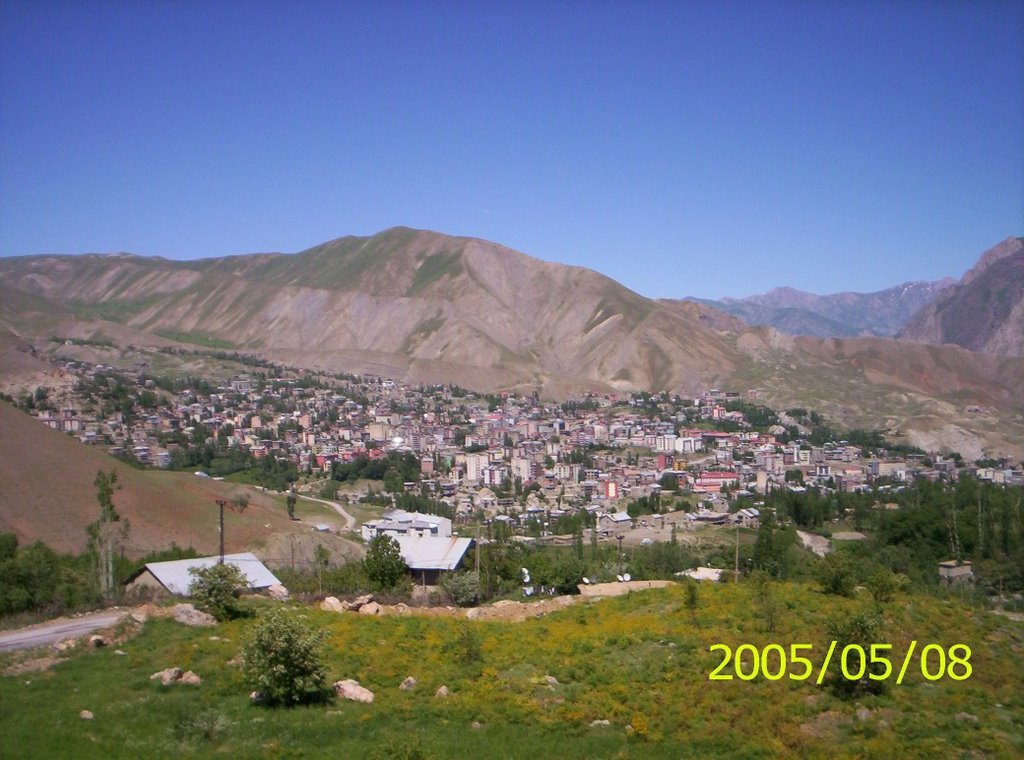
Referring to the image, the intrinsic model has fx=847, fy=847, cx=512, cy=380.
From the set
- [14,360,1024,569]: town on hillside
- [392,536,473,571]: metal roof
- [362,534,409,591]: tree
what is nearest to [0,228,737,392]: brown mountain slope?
[14,360,1024,569]: town on hillside

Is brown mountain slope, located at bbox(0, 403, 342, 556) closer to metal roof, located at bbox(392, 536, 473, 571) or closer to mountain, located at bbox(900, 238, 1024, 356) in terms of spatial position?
metal roof, located at bbox(392, 536, 473, 571)

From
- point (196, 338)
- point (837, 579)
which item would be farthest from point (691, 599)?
point (196, 338)

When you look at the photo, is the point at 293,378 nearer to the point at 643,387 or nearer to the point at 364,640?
the point at 643,387

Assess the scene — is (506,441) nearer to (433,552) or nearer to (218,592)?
(433,552)

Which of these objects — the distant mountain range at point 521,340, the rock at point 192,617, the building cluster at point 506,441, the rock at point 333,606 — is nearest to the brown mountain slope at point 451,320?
the distant mountain range at point 521,340

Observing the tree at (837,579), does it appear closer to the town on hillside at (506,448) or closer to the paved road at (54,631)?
the paved road at (54,631)

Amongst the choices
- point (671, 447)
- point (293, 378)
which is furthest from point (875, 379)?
point (293, 378)

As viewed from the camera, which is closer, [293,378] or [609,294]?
[293,378]
